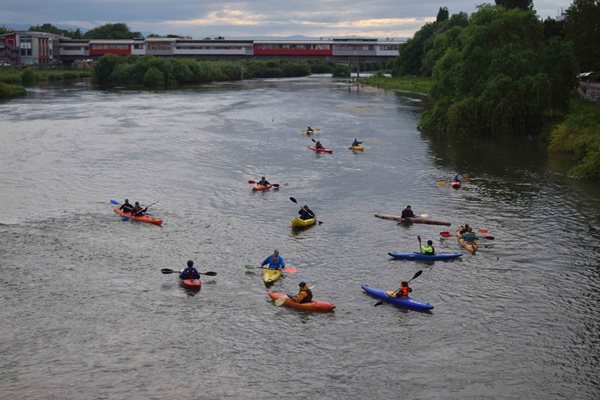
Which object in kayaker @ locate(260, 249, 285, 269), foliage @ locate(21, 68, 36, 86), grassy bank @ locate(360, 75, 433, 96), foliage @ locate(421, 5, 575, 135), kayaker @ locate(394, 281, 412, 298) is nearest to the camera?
kayaker @ locate(394, 281, 412, 298)

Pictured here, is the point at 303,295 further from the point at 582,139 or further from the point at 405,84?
the point at 405,84

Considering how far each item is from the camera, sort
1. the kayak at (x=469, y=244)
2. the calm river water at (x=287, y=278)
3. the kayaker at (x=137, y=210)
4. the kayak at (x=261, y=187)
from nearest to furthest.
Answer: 1. the calm river water at (x=287, y=278)
2. the kayak at (x=469, y=244)
3. the kayaker at (x=137, y=210)
4. the kayak at (x=261, y=187)

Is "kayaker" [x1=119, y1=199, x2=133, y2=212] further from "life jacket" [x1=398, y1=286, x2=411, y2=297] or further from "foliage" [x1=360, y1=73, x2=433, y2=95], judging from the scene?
"foliage" [x1=360, y1=73, x2=433, y2=95]

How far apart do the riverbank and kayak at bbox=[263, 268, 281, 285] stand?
2449 cm

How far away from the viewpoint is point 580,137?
152ft

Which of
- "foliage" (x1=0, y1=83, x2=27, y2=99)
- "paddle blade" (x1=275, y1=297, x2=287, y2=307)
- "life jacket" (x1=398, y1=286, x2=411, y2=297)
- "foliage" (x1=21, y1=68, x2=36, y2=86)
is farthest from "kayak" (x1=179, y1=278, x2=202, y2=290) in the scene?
"foliage" (x1=21, y1=68, x2=36, y2=86)

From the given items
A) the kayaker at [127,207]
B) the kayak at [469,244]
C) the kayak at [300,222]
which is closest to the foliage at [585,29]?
the kayak at [469,244]

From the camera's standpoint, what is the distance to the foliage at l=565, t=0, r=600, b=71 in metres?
57.2

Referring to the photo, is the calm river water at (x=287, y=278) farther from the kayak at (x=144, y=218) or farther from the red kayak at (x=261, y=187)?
the red kayak at (x=261, y=187)

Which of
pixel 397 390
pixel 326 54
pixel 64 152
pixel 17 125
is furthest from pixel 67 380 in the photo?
pixel 326 54

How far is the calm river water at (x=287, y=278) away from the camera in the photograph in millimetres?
18656

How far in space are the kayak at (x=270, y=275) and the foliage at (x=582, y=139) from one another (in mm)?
24492

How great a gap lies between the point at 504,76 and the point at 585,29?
1094 cm

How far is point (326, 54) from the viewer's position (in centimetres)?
15300
